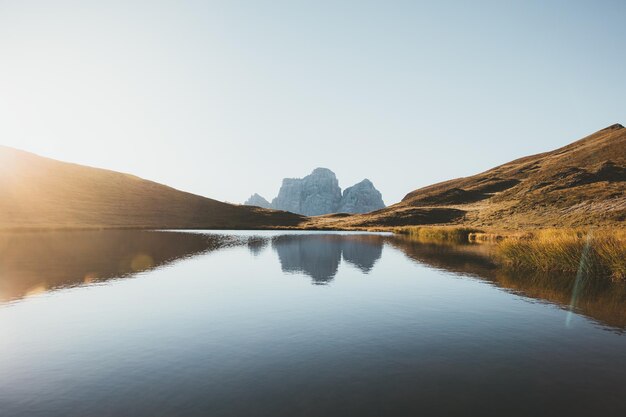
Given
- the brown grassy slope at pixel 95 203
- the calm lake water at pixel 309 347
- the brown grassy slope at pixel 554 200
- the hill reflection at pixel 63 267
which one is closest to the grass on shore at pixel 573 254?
the calm lake water at pixel 309 347

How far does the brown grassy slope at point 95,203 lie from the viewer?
12256 cm

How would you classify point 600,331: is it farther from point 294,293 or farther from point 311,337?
A: point 294,293

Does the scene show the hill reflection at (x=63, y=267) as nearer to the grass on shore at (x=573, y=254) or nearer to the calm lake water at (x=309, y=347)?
the calm lake water at (x=309, y=347)

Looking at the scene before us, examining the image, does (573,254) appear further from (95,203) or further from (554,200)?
(95,203)

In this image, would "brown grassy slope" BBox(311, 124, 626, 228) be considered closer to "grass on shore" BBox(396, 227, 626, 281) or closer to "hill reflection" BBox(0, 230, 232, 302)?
"grass on shore" BBox(396, 227, 626, 281)

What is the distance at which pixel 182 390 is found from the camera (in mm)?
11156

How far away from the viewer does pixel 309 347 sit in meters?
15.3

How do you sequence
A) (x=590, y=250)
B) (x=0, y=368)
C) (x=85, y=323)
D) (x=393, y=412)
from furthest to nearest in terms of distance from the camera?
(x=590, y=250) < (x=85, y=323) < (x=0, y=368) < (x=393, y=412)

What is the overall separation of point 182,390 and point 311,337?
6480 mm

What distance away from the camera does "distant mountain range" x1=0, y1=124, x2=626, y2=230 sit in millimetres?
99000

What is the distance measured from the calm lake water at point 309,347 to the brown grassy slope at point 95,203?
101m

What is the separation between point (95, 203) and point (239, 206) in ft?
210

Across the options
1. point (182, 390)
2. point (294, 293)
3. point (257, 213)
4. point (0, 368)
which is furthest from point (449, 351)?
point (257, 213)

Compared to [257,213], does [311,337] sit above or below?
below
